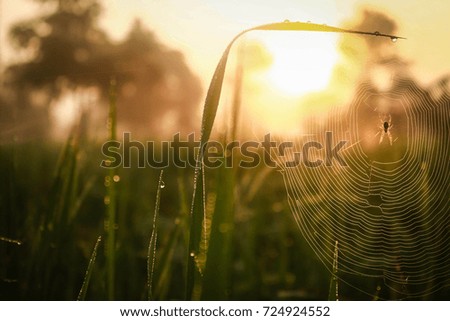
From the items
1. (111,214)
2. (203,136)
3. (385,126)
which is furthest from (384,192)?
(203,136)

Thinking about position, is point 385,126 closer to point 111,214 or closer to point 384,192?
point 384,192

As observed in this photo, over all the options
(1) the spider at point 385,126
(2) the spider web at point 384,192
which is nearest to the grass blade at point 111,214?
(2) the spider web at point 384,192

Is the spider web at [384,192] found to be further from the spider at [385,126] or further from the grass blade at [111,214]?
the grass blade at [111,214]

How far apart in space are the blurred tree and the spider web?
10.8 ft

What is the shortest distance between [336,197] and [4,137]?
4.48 feet

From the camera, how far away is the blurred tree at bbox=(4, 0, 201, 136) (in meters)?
6.54

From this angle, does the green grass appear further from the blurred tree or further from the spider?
the blurred tree

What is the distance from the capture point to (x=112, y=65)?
9.38 metres

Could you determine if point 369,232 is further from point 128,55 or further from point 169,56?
point 169,56

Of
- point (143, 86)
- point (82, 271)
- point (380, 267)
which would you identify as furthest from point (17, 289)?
point (143, 86)

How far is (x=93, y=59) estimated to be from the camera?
1017cm

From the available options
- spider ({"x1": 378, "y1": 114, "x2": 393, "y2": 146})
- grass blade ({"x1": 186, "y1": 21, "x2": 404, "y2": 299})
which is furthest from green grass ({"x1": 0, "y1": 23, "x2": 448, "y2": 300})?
spider ({"x1": 378, "y1": 114, "x2": 393, "y2": 146})

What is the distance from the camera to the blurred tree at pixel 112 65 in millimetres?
6543

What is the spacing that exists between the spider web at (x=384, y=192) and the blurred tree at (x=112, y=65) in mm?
3279
